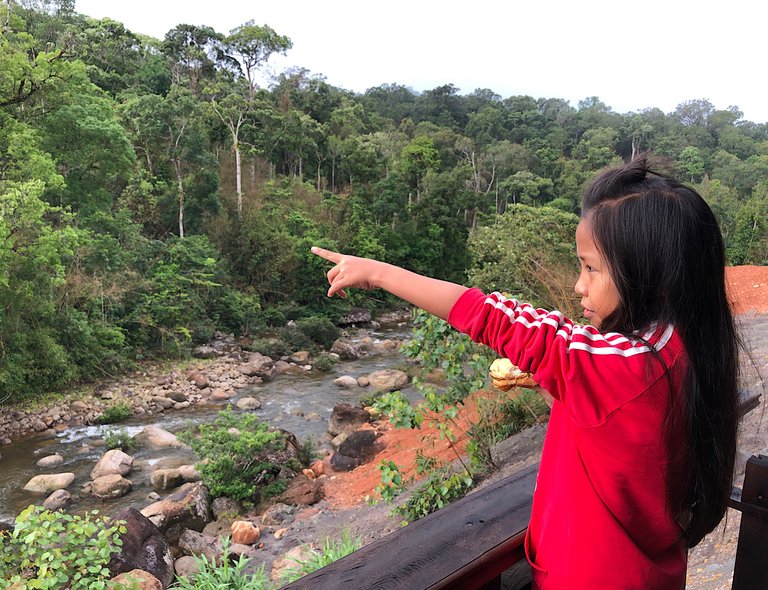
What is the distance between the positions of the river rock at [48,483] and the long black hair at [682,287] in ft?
23.9

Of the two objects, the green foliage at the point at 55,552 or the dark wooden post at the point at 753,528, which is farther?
the green foliage at the point at 55,552

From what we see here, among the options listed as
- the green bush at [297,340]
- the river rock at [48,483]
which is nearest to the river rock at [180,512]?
the river rock at [48,483]

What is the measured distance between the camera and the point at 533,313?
584 mm

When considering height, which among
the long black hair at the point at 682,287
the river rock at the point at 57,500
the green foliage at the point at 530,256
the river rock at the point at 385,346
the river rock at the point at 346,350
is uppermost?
the long black hair at the point at 682,287

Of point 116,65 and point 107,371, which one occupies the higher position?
point 116,65

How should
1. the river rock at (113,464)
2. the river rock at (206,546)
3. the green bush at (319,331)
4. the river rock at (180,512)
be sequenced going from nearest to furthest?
the river rock at (206,546)
the river rock at (180,512)
the river rock at (113,464)
the green bush at (319,331)

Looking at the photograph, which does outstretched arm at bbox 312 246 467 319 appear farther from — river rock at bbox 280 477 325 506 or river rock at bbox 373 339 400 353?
river rock at bbox 373 339 400 353

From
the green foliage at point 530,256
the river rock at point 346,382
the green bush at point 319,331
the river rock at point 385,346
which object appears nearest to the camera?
the green foliage at point 530,256

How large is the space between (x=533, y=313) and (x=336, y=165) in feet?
66.8

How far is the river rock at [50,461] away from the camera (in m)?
6.86

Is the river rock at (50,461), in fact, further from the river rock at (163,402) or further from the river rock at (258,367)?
the river rock at (258,367)

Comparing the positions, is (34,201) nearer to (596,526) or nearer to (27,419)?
(27,419)

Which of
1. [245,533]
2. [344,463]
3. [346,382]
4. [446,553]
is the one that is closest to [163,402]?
[346,382]

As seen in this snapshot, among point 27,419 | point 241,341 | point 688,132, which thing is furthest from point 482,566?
point 688,132
